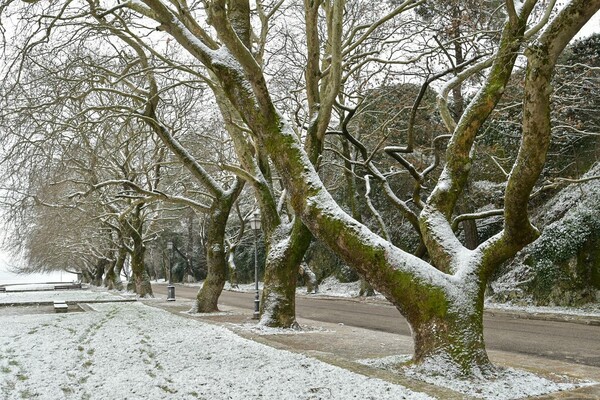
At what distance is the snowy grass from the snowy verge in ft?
2.70

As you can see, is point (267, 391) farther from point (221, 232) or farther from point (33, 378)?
point (221, 232)

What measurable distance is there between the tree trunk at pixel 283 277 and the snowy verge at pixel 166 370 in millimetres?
1458

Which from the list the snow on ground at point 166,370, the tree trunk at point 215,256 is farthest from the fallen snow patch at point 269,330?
the tree trunk at point 215,256

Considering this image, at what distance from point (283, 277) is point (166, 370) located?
16.6 feet

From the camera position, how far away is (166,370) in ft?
22.3

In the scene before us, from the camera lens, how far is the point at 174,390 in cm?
574

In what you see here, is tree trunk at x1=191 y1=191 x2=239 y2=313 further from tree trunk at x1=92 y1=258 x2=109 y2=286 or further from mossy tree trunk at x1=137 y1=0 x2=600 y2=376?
tree trunk at x1=92 y1=258 x2=109 y2=286

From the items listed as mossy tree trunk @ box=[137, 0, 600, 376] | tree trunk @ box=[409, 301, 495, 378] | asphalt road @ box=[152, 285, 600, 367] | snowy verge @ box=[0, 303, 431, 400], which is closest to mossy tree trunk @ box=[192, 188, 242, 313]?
asphalt road @ box=[152, 285, 600, 367]

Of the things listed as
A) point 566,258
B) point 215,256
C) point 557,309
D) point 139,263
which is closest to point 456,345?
point 215,256

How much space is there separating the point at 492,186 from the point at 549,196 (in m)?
2.89

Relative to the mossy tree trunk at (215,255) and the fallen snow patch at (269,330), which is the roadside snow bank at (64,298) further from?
the fallen snow patch at (269,330)

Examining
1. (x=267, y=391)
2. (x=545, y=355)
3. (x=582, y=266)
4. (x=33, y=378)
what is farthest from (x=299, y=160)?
(x=582, y=266)

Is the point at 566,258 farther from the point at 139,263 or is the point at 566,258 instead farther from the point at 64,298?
the point at 64,298

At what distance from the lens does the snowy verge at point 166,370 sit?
18.2ft
